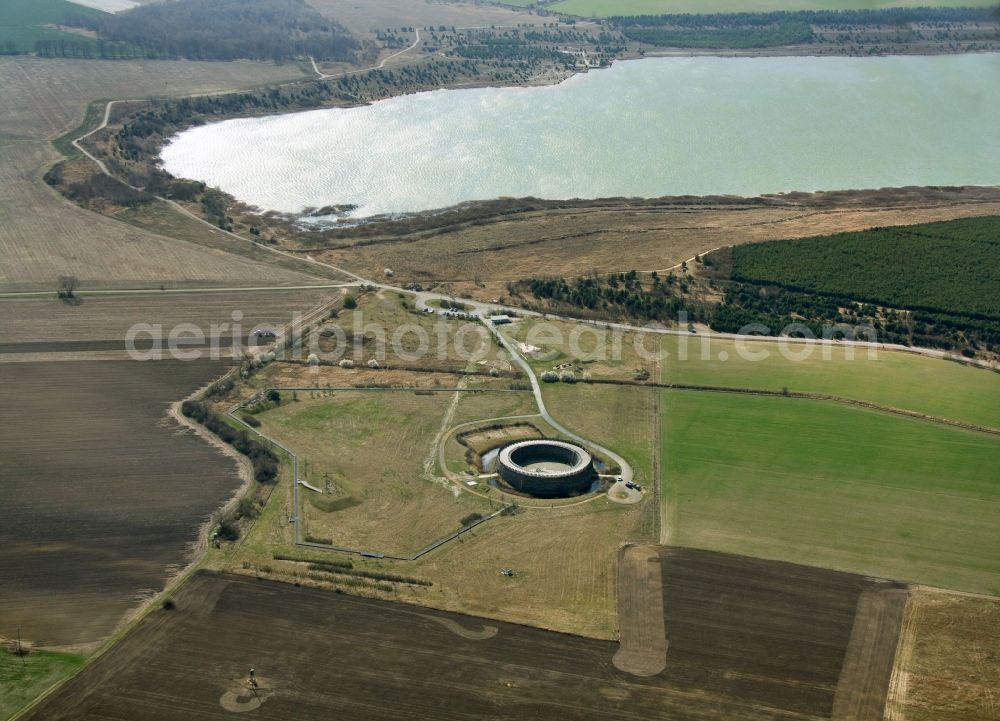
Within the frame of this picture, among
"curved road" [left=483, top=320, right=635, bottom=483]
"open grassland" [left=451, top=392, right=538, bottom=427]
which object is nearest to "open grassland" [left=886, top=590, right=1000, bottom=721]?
"curved road" [left=483, top=320, right=635, bottom=483]

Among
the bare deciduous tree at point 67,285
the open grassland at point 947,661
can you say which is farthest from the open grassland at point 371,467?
the bare deciduous tree at point 67,285

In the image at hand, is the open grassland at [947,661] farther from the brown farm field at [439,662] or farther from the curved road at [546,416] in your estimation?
the curved road at [546,416]

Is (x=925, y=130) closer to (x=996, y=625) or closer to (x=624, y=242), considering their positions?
(x=624, y=242)

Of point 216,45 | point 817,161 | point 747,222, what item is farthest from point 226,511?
point 216,45

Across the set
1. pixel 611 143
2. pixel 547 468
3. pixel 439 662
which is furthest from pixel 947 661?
pixel 611 143

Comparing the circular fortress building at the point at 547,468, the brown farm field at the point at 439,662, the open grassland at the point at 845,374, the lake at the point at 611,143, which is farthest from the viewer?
the lake at the point at 611,143

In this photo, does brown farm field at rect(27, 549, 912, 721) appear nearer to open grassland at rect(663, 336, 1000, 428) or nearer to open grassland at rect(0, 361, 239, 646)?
open grassland at rect(0, 361, 239, 646)
